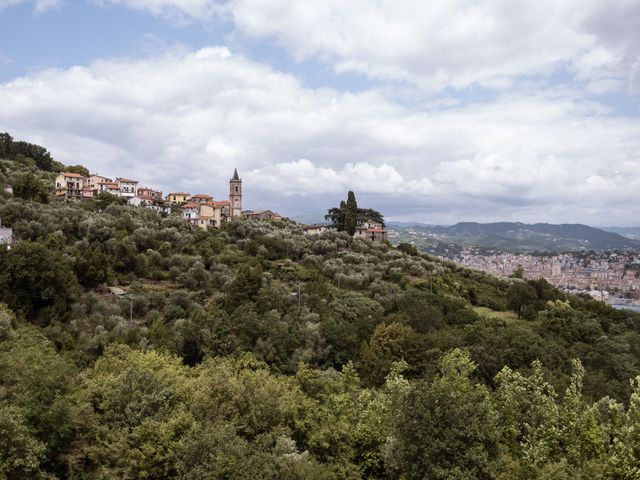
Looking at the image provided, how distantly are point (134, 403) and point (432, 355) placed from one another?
20985mm

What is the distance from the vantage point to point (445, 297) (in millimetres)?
48500

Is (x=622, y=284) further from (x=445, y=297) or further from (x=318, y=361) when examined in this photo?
(x=318, y=361)

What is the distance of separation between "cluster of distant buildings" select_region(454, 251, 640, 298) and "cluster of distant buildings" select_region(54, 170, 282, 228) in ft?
156

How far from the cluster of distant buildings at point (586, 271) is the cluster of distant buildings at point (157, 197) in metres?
47.5

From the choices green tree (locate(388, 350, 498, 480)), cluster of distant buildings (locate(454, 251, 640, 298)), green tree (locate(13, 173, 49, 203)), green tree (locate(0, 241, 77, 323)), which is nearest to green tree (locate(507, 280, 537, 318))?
cluster of distant buildings (locate(454, 251, 640, 298))

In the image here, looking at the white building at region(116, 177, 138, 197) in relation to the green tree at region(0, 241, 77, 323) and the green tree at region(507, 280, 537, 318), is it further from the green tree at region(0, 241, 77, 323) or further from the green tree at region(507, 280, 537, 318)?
the green tree at region(507, 280, 537, 318)

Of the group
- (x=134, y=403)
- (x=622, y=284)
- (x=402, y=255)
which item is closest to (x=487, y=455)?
(x=134, y=403)

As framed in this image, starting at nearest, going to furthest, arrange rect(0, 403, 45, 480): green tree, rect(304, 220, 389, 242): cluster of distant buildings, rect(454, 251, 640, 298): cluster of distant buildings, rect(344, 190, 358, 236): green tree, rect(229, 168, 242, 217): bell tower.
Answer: rect(0, 403, 45, 480): green tree → rect(344, 190, 358, 236): green tree → rect(304, 220, 389, 242): cluster of distant buildings → rect(229, 168, 242, 217): bell tower → rect(454, 251, 640, 298): cluster of distant buildings

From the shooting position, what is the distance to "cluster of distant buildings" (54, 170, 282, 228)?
6994 cm

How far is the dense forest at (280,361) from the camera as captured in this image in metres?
14.3

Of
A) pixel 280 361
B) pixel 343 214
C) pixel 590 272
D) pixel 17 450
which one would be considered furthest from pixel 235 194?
pixel 590 272

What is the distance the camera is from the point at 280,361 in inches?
1265

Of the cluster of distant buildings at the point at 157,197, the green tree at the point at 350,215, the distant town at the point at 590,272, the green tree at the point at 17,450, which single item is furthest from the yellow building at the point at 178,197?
the green tree at the point at 17,450

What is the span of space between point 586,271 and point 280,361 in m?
132
